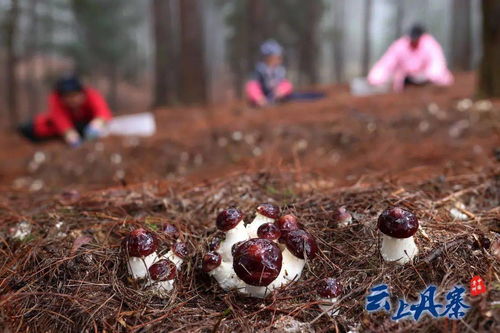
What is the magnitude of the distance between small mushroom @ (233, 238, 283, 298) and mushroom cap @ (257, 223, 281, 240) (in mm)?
114

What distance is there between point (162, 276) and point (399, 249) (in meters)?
1.07

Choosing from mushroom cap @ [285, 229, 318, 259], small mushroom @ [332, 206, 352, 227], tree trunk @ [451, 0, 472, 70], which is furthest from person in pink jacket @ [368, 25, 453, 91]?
mushroom cap @ [285, 229, 318, 259]

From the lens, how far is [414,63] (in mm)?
10055

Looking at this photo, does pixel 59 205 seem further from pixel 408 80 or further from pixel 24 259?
pixel 408 80

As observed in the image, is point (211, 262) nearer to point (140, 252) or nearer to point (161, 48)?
point (140, 252)

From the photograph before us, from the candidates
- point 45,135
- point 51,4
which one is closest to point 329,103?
point 45,135

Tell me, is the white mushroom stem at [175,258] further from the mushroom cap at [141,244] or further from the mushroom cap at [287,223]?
the mushroom cap at [287,223]

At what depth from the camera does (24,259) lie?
210 centimetres

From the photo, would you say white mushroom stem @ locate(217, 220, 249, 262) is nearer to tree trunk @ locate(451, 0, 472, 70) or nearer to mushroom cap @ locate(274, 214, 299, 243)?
mushroom cap @ locate(274, 214, 299, 243)

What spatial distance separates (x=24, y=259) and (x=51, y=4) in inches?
1099

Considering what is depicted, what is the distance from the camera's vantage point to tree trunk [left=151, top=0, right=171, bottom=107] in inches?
509

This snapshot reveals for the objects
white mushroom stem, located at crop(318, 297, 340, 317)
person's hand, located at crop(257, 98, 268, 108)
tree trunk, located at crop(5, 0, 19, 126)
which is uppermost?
tree trunk, located at crop(5, 0, 19, 126)

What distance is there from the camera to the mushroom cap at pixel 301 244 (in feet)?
6.16

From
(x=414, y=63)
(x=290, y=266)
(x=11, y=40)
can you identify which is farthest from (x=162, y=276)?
(x=11, y=40)
